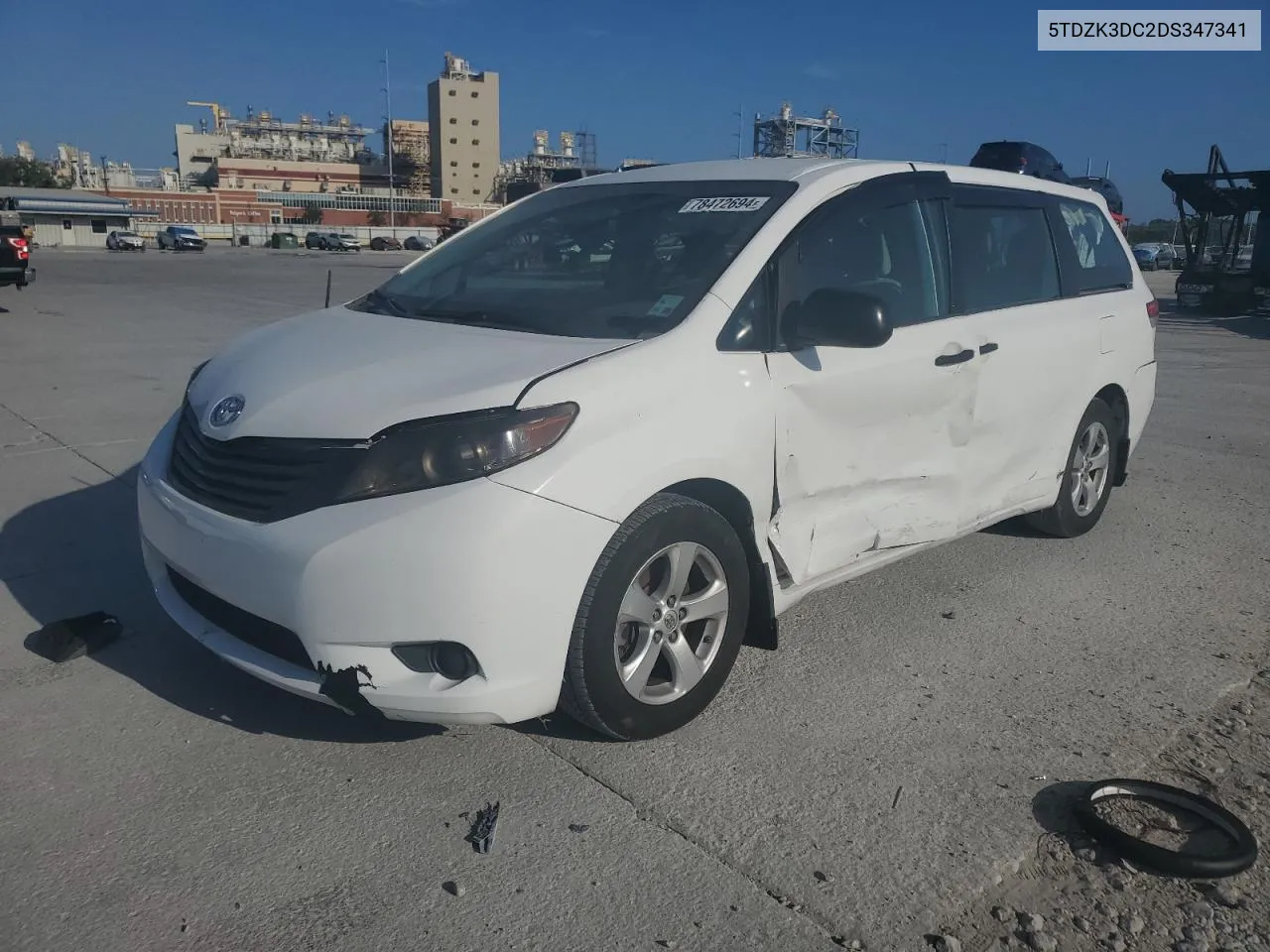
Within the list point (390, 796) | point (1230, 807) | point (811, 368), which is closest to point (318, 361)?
point (390, 796)

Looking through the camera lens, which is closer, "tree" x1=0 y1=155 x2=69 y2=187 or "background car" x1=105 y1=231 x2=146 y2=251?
"background car" x1=105 y1=231 x2=146 y2=251

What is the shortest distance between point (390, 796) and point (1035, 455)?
331 centimetres

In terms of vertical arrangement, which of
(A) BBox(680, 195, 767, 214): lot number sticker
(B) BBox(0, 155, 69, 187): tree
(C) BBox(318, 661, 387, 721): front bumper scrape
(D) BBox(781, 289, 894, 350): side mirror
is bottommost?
(C) BBox(318, 661, 387, 721): front bumper scrape

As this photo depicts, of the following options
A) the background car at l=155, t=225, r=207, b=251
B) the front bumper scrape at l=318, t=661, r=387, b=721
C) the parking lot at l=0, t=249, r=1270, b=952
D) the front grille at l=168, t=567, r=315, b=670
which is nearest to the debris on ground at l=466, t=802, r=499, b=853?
the parking lot at l=0, t=249, r=1270, b=952

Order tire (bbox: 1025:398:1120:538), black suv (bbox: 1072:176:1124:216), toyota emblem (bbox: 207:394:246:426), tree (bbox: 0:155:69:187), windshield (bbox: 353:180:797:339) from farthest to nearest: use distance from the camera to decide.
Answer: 1. tree (bbox: 0:155:69:187)
2. black suv (bbox: 1072:176:1124:216)
3. tire (bbox: 1025:398:1120:538)
4. windshield (bbox: 353:180:797:339)
5. toyota emblem (bbox: 207:394:246:426)

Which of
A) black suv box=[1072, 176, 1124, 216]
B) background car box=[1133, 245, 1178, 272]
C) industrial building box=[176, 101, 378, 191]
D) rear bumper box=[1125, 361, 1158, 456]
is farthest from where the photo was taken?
industrial building box=[176, 101, 378, 191]

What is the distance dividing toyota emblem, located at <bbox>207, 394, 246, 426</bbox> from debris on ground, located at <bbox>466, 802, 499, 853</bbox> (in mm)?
1359

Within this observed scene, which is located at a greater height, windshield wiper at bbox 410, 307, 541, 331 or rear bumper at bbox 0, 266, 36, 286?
rear bumper at bbox 0, 266, 36, 286

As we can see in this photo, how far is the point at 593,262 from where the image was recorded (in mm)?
3830

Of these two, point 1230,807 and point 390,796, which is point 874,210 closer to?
point 1230,807

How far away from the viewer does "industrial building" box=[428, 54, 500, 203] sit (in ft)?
423

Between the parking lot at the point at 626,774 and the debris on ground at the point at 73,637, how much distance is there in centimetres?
7

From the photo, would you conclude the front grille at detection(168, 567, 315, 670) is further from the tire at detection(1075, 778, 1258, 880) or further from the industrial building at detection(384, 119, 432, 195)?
the industrial building at detection(384, 119, 432, 195)

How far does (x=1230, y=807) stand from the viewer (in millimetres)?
2883
